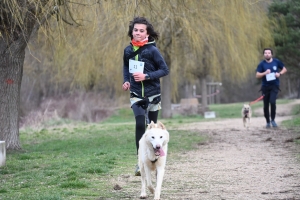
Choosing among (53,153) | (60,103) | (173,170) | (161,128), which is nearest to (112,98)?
(60,103)

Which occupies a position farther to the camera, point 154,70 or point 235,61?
point 235,61

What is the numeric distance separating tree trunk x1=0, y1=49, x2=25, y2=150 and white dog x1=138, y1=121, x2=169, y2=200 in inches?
248

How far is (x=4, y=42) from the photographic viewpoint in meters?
12.1

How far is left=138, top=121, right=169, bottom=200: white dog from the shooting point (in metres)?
6.35

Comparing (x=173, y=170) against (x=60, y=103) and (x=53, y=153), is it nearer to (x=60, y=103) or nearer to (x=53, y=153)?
(x=53, y=153)

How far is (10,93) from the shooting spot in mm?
12453

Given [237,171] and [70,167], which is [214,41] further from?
[237,171]

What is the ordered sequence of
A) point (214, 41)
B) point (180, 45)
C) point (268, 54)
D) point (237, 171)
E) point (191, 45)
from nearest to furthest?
point (237, 171)
point (268, 54)
point (191, 45)
point (214, 41)
point (180, 45)

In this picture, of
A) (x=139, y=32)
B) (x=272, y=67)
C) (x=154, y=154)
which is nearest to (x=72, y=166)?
(x=139, y=32)

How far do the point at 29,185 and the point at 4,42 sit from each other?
5.13m

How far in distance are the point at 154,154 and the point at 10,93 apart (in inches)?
264

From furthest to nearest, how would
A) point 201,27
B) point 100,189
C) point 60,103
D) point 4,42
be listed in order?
point 60,103, point 201,27, point 4,42, point 100,189

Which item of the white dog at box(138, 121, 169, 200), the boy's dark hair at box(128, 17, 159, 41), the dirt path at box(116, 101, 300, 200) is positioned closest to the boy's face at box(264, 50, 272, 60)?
the dirt path at box(116, 101, 300, 200)

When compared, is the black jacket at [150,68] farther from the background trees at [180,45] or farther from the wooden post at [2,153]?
the background trees at [180,45]
